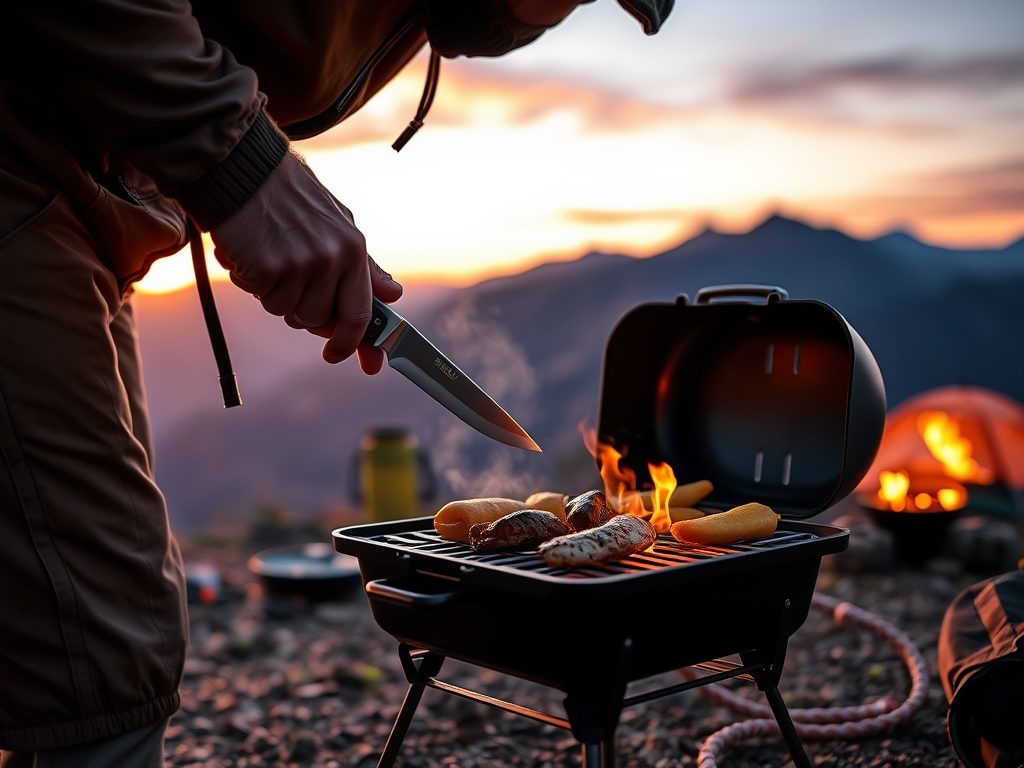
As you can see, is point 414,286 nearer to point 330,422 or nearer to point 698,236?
point 330,422

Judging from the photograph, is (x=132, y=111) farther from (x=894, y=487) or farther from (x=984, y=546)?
(x=894, y=487)

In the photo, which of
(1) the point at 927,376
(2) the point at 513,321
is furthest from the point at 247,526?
(1) the point at 927,376

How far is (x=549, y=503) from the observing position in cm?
189

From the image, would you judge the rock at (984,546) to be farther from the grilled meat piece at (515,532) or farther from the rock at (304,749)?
the grilled meat piece at (515,532)

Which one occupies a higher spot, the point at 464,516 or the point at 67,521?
the point at 67,521

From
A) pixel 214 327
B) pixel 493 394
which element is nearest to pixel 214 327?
pixel 214 327

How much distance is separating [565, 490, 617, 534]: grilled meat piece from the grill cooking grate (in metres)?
0.13

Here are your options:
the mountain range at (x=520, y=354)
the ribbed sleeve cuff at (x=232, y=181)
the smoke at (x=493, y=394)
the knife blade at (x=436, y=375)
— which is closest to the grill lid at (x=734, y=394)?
the knife blade at (x=436, y=375)

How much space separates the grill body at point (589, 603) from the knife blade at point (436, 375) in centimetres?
26

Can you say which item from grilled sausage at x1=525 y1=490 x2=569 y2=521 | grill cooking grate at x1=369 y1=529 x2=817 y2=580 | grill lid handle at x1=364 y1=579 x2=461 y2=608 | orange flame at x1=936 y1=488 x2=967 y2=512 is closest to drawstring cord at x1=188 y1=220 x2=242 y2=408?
grill cooking grate at x1=369 y1=529 x2=817 y2=580

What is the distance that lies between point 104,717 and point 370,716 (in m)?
1.73

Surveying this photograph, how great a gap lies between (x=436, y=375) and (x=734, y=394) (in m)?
0.97

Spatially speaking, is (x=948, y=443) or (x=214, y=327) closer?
(x=214, y=327)

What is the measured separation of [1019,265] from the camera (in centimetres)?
768
